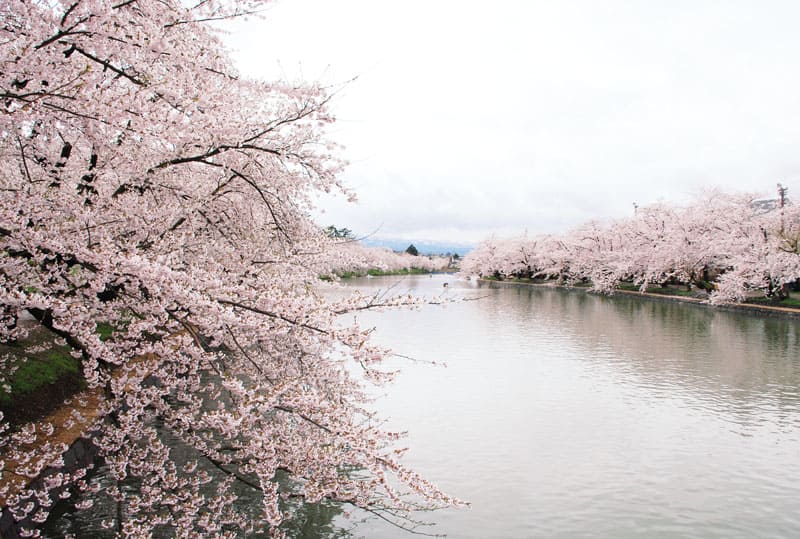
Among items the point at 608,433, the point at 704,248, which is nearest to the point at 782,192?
the point at 704,248

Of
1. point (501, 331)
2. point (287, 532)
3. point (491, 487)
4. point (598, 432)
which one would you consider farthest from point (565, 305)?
point (287, 532)

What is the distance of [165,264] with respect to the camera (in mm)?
4504

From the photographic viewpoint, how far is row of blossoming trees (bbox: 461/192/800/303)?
28.8 metres

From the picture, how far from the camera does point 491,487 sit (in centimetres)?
771

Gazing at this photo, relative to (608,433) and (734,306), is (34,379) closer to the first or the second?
(608,433)

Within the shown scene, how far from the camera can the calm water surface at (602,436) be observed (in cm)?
675

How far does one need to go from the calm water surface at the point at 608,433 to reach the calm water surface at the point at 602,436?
30 millimetres

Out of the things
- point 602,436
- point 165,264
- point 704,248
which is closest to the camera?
point 165,264

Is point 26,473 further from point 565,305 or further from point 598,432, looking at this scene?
point 565,305

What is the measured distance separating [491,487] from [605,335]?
15353mm

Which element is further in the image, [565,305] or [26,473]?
[565,305]

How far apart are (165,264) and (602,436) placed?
815 cm

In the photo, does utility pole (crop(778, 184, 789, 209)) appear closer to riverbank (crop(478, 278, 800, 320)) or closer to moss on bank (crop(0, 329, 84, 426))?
riverbank (crop(478, 278, 800, 320))

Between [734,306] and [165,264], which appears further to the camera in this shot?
[734,306]
